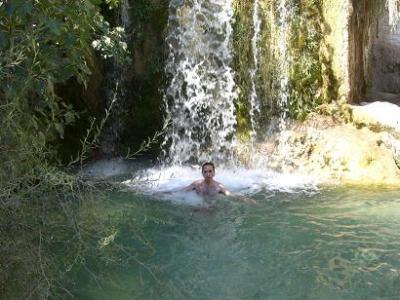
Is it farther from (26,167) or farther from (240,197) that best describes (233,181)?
Result: (26,167)

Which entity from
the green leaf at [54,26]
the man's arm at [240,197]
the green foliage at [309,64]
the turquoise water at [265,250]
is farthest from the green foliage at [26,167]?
the green foliage at [309,64]

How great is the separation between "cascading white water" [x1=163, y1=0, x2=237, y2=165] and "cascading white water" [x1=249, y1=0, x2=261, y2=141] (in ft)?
1.04

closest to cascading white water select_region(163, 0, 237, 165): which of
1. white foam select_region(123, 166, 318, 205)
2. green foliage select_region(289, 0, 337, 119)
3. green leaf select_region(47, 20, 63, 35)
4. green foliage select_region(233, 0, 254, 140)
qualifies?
green foliage select_region(233, 0, 254, 140)

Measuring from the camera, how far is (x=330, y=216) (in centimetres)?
661

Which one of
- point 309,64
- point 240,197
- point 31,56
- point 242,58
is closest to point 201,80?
point 242,58

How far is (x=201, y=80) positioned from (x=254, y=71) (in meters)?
0.92

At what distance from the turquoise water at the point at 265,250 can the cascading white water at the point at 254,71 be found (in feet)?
7.71

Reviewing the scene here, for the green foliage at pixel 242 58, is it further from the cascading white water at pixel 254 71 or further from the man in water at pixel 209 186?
the man in water at pixel 209 186

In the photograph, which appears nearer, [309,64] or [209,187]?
[209,187]

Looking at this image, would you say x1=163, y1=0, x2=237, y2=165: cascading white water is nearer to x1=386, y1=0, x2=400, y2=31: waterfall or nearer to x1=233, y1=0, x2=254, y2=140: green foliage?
x1=233, y1=0, x2=254, y2=140: green foliage

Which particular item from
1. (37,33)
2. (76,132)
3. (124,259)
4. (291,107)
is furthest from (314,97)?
(37,33)

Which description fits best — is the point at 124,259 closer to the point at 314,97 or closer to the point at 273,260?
the point at 273,260

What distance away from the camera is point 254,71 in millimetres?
9648

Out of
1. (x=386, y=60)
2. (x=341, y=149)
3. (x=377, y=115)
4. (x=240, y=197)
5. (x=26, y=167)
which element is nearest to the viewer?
(x=26, y=167)
